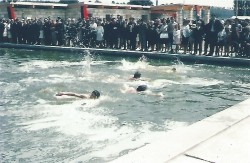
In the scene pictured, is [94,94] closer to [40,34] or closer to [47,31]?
[47,31]

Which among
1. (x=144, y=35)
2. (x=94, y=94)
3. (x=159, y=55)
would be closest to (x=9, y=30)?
(x=144, y=35)

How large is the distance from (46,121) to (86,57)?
13146 millimetres

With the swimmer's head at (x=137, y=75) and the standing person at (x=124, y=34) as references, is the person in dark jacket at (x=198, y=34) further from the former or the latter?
the swimmer's head at (x=137, y=75)

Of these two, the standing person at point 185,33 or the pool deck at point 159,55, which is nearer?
the pool deck at point 159,55

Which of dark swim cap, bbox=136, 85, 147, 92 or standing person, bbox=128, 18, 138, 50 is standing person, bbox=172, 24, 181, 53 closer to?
standing person, bbox=128, 18, 138, 50

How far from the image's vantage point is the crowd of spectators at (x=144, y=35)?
58.5 ft

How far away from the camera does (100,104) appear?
10.9m

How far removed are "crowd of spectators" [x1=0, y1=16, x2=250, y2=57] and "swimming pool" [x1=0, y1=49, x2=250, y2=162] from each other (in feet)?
4.28

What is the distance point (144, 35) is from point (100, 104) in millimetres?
10052

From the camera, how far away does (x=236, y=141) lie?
17.9 ft

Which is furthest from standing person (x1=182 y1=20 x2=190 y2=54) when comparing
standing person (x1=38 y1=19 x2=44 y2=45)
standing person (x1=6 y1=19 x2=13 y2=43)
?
standing person (x1=6 y1=19 x2=13 y2=43)

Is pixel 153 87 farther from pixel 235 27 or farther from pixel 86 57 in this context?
pixel 86 57

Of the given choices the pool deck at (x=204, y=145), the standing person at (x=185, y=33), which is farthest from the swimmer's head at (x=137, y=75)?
the pool deck at (x=204, y=145)

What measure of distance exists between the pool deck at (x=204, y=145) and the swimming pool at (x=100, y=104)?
157 centimetres
